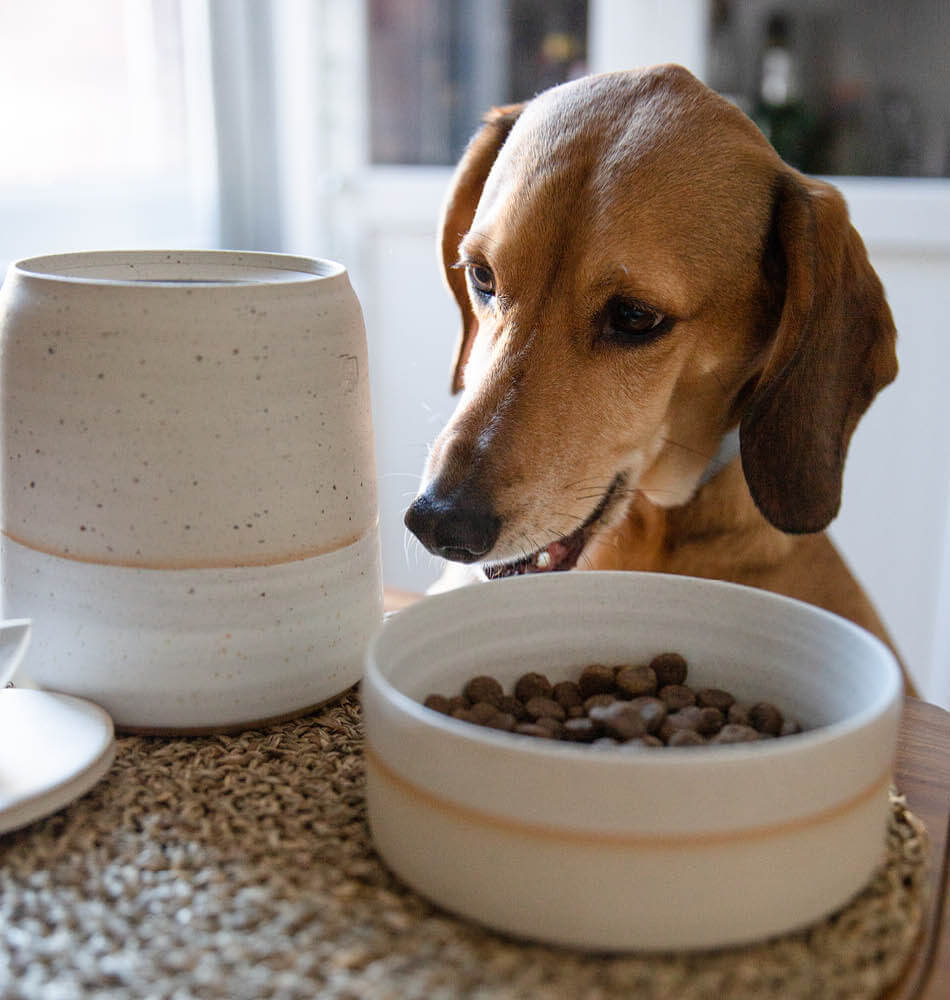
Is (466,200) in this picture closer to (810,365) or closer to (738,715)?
(810,365)

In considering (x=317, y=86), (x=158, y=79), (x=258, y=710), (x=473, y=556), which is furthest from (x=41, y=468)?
(x=317, y=86)

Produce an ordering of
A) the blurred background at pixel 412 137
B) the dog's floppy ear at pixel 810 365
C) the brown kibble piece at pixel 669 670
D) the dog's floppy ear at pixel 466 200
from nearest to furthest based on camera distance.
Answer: the brown kibble piece at pixel 669 670 → the dog's floppy ear at pixel 810 365 → the dog's floppy ear at pixel 466 200 → the blurred background at pixel 412 137

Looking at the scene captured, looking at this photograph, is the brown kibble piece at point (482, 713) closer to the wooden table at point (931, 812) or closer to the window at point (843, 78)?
the wooden table at point (931, 812)

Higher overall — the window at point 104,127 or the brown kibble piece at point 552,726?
the window at point 104,127

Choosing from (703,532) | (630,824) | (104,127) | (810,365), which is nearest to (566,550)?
(703,532)

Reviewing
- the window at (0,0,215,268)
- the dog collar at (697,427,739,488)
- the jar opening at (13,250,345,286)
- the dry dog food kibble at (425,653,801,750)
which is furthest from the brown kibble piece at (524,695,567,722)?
the window at (0,0,215,268)

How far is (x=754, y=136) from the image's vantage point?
1216 mm

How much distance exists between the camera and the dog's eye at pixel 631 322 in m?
1.17

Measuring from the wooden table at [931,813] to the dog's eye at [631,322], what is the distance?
458mm

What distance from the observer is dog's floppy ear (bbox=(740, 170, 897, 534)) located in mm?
1146

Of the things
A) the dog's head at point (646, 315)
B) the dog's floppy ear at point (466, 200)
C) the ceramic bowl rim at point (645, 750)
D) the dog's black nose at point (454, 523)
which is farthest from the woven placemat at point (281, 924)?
the dog's floppy ear at point (466, 200)

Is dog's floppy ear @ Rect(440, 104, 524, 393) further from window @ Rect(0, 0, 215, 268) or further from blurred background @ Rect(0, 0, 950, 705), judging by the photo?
window @ Rect(0, 0, 215, 268)

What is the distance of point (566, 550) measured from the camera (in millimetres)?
1217

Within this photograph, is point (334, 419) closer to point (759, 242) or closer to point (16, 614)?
point (16, 614)
